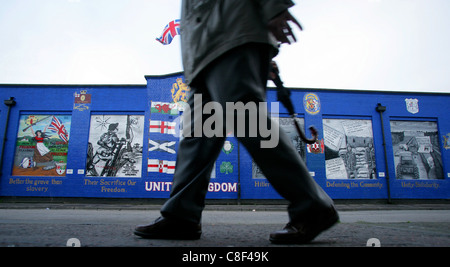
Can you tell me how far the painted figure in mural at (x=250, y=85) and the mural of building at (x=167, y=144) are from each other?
11.2m

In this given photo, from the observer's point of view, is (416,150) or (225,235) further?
(416,150)

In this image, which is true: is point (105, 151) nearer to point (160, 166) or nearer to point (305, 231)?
point (160, 166)

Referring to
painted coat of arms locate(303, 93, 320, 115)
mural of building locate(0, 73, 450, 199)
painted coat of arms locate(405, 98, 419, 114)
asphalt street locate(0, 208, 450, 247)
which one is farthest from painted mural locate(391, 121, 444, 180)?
asphalt street locate(0, 208, 450, 247)

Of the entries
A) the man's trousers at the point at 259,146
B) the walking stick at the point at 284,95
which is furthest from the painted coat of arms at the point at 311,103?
the man's trousers at the point at 259,146

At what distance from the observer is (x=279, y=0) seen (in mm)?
1321

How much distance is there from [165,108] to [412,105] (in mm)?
12242

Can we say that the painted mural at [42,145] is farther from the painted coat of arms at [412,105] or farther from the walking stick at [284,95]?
the painted coat of arms at [412,105]

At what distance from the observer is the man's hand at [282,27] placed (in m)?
1.38

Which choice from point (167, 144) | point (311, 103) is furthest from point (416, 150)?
point (167, 144)

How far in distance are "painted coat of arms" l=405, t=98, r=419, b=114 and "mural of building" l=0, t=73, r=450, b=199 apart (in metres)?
0.05

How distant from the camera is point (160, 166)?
12.6 metres

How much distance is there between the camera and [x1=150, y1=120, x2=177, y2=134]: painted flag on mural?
12953mm
